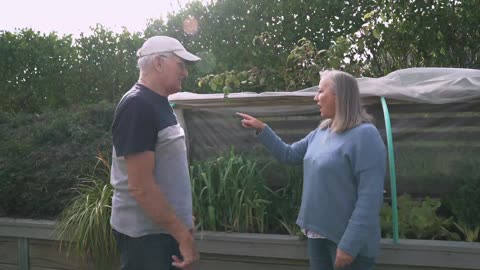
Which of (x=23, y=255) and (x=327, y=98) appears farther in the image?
(x=23, y=255)

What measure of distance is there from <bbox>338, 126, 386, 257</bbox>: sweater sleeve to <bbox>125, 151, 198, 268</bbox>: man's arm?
30.4 inches

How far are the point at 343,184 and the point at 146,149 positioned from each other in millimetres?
991

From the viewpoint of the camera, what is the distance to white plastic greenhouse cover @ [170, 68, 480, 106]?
3758 mm

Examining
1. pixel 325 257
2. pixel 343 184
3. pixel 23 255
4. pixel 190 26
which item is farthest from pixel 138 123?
pixel 190 26

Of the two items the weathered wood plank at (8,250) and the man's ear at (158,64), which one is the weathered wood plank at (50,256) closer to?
the weathered wood plank at (8,250)

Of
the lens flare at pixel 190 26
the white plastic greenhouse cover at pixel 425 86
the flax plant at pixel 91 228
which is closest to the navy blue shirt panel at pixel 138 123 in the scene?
the white plastic greenhouse cover at pixel 425 86

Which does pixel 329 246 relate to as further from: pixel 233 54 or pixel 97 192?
pixel 233 54

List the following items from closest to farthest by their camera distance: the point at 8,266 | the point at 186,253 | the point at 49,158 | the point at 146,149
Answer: the point at 146,149 → the point at 186,253 → the point at 8,266 → the point at 49,158

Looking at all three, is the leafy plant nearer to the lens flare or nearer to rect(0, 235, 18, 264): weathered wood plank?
rect(0, 235, 18, 264): weathered wood plank

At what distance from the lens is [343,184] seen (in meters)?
2.63

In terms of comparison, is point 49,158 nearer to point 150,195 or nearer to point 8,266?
point 8,266

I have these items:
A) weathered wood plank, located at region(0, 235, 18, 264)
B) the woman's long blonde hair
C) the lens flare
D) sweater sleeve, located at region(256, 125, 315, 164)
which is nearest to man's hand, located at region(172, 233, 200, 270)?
the woman's long blonde hair

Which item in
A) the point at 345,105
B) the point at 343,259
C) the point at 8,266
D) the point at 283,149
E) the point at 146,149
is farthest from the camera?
the point at 8,266

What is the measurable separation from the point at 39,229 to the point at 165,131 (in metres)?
2.71
